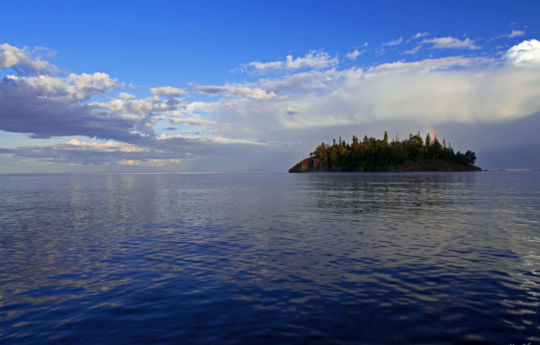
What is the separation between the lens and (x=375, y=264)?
17969mm

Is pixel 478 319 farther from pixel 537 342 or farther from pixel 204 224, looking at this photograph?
pixel 204 224

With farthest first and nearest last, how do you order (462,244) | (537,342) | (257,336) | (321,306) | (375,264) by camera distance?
(462,244)
(375,264)
(321,306)
(257,336)
(537,342)

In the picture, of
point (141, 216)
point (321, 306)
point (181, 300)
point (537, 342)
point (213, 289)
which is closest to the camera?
point (537, 342)

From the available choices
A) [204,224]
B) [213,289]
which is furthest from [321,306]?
[204,224]

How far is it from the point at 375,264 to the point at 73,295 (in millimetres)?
14831

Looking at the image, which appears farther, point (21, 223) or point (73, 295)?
point (21, 223)

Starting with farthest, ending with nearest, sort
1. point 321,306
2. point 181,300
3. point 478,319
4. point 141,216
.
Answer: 1. point 141,216
2. point 181,300
3. point 321,306
4. point 478,319

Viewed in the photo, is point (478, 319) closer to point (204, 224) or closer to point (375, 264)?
point (375, 264)

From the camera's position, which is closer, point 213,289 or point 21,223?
point 213,289

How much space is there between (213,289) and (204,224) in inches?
720

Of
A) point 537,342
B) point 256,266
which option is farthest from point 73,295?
point 537,342

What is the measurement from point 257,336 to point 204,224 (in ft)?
75.3

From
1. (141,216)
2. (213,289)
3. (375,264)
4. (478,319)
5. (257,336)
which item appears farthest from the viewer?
(141,216)

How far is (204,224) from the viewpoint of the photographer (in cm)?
3250
